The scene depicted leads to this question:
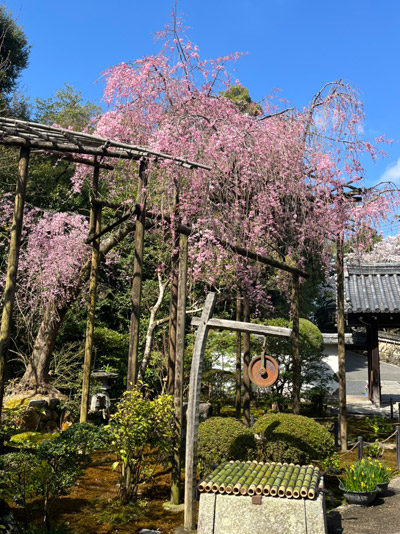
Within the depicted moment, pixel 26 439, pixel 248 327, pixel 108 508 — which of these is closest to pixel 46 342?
pixel 26 439

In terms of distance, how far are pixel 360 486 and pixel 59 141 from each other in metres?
7.68

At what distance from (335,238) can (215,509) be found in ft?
27.1

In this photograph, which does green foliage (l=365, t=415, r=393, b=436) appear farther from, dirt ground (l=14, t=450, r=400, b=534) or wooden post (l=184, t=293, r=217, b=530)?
wooden post (l=184, t=293, r=217, b=530)

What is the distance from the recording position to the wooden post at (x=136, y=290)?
844cm

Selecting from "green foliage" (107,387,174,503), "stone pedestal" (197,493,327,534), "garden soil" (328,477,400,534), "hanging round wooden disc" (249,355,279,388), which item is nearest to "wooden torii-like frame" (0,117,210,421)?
"green foliage" (107,387,174,503)

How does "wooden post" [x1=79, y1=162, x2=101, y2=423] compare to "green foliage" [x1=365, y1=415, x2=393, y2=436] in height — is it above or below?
above

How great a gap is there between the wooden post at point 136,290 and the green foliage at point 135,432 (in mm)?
378

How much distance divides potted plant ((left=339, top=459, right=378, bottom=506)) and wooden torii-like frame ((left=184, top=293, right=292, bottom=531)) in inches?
116

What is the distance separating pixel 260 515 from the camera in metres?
6.39

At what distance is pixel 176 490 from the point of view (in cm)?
812

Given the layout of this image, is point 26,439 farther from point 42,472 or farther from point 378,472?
point 378,472

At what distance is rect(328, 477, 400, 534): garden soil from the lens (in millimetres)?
7441

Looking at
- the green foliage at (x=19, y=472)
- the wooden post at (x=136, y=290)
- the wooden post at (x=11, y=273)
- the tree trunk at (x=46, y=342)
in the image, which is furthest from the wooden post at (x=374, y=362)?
the green foliage at (x=19, y=472)

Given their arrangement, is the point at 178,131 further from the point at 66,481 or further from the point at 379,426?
the point at 379,426
